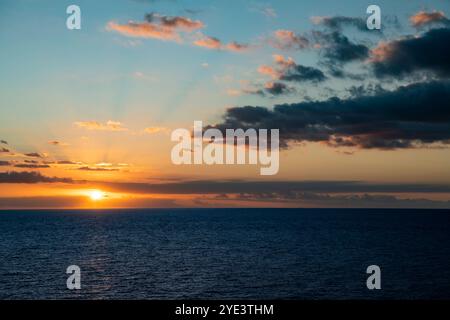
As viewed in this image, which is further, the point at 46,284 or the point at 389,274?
the point at 389,274

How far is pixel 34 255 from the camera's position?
4102 inches
